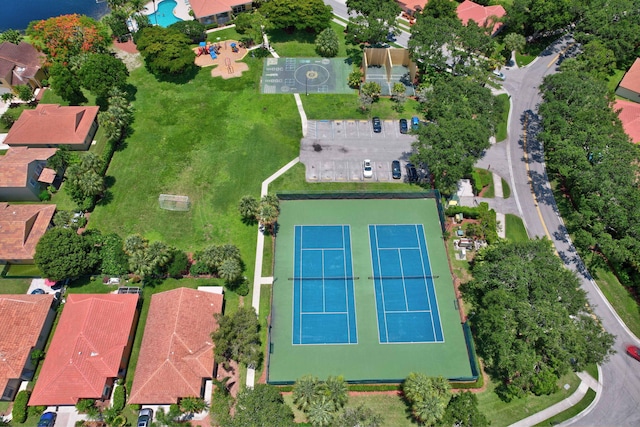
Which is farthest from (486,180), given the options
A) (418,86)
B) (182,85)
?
(182,85)

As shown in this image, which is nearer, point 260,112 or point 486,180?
point 486,180

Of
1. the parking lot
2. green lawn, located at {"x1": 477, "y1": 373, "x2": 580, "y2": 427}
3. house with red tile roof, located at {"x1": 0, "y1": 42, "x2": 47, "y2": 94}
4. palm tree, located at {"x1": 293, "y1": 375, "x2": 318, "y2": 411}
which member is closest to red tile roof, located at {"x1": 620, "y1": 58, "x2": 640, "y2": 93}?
the parking lot

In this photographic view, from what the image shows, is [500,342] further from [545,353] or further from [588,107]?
[588,107]

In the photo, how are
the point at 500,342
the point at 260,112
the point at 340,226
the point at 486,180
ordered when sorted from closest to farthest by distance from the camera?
1. the point at 500,342
2. the point at 340,226
3. the point at 486,180
4. the point at 260,112

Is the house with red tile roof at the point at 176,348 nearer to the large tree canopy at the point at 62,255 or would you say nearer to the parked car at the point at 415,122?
the large tree canopy at the point at 62,255

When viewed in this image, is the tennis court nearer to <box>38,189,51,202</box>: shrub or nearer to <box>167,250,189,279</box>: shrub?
<box>167,250,189,279</box>: shrub

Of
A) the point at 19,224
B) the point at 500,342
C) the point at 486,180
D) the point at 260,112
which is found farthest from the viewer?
the point at 260,112

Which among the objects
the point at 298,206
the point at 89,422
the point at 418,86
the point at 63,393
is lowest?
the point at 89,422
